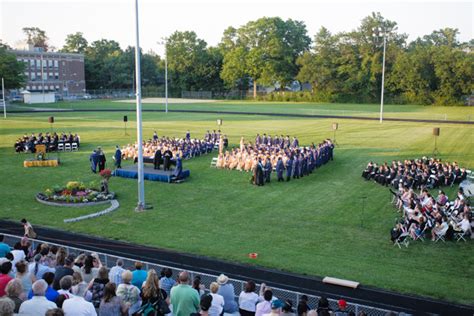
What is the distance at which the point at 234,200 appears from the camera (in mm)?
23844

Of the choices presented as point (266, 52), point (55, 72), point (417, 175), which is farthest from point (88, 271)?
point (55, 72)

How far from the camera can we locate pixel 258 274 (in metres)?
14.7

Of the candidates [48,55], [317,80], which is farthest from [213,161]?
[48,55]

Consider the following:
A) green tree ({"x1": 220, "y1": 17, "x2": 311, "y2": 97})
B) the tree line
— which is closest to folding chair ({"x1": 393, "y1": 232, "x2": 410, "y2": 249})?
the tree line

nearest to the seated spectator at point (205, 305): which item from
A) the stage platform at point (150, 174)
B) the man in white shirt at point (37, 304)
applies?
the man in white shirt at point (37, 304)

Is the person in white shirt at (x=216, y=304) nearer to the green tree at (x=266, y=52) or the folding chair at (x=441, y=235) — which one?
the folding chair at (x=441, y=235)

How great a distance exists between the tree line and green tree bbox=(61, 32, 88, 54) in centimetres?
733

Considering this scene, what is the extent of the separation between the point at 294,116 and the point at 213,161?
3678 centimetres

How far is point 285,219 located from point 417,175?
9265 millimetres

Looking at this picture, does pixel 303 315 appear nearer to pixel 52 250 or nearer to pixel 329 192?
pixel 52 250

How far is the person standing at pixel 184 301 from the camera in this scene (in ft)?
28.3

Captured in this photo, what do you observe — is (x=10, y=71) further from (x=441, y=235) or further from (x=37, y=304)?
(x=37, y=304)

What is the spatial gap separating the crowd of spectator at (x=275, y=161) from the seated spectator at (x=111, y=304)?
1885cm

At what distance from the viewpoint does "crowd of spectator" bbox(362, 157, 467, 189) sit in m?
25.7
